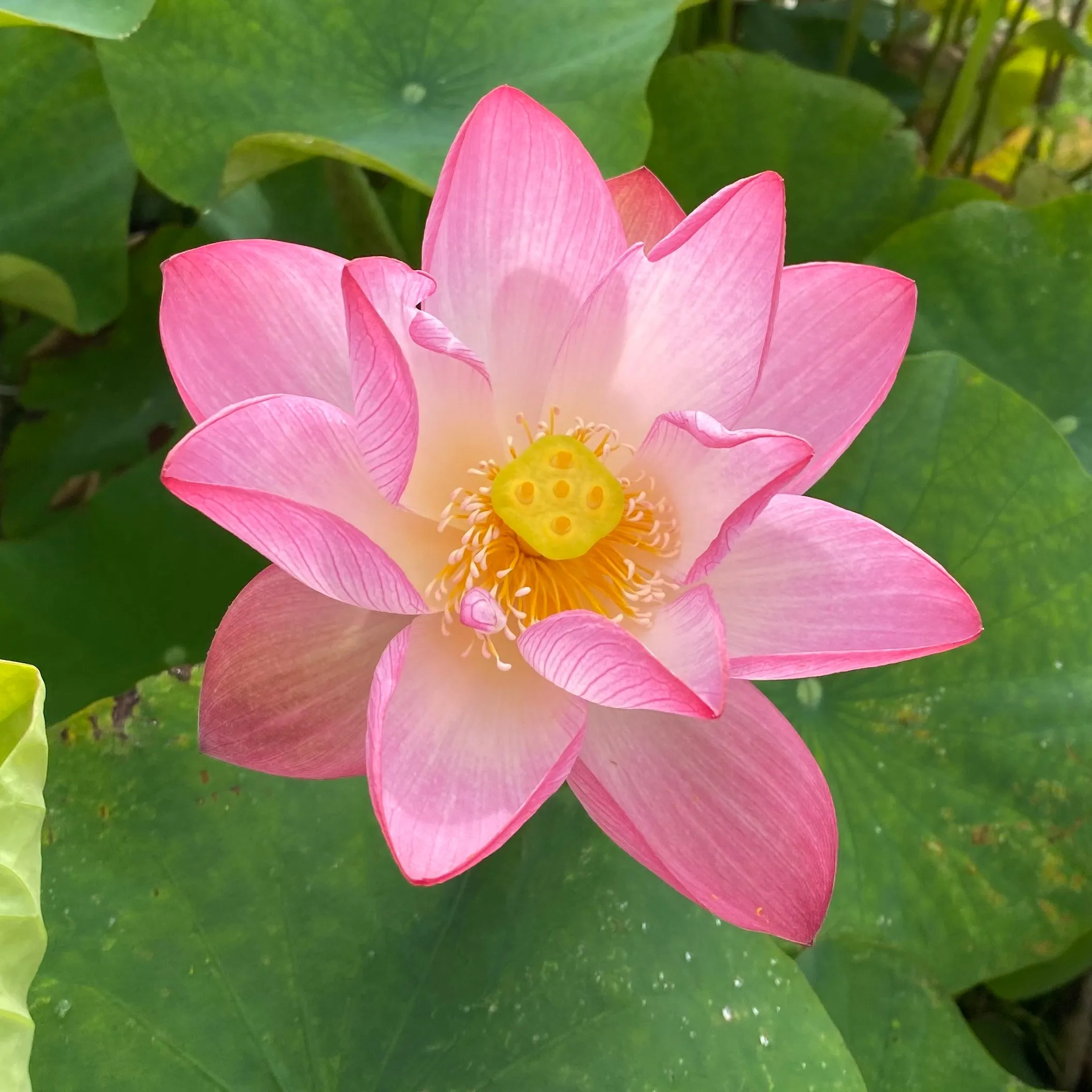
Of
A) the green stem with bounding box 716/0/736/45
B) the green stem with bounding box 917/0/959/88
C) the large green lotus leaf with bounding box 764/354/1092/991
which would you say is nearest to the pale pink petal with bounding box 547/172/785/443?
the large green lotus leaf with bounding box 764/354/1092/991

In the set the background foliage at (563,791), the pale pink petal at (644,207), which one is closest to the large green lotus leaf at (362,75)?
the background foliage at (563,791)

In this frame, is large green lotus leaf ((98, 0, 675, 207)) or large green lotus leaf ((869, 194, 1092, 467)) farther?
large green lotus leaf ((869, 194, 1092, 467))

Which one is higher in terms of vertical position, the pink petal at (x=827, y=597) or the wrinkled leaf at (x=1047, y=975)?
the pink petal at (x=827, y=597)

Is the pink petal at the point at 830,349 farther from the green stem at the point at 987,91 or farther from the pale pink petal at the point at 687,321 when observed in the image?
the green stem at the point at 987,91

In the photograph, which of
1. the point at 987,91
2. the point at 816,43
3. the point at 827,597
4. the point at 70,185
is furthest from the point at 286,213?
the point at 987,91

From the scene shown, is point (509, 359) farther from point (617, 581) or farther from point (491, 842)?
point (491, 842)

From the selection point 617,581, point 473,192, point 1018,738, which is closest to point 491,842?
point 617,581

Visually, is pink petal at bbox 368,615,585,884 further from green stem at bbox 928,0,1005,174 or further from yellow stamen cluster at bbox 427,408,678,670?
green stem at bbox 928,0,1005,174

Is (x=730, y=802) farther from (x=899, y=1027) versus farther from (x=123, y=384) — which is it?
(x=123, y=384)
